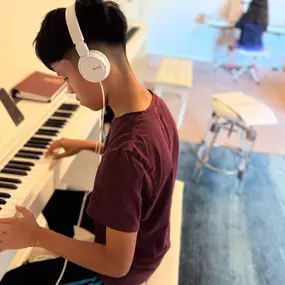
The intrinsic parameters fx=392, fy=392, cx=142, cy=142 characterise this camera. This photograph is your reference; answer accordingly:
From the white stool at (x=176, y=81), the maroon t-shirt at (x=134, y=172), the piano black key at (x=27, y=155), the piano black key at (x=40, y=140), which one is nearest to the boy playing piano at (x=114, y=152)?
the maroon t-shirt at (x=134, y=172)

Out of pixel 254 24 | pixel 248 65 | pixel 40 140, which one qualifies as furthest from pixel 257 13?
pixel 40 140

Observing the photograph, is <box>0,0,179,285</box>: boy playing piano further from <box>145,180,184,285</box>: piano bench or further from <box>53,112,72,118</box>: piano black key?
<box>53,112,72,118</box>: piano black key

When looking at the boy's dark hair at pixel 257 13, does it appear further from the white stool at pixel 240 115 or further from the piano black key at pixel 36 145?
the piano black key at pixel 36 145

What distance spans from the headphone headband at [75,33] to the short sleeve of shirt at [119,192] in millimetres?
228

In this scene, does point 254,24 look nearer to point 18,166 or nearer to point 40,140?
point 40,140

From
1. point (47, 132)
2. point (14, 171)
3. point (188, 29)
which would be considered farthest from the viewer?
point (188, 29)

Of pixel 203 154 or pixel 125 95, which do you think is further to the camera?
pixel 203 154

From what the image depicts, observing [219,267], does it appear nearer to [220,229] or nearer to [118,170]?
[220,229]

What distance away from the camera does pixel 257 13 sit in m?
4.54

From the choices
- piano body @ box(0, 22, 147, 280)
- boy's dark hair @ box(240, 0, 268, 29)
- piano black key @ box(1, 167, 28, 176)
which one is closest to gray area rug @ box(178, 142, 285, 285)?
piano body @ box(0, 22, 147, 280)

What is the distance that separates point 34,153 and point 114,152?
1.78 feet

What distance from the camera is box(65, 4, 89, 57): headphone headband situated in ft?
2.71

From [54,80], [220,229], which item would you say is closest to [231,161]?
[220,229]

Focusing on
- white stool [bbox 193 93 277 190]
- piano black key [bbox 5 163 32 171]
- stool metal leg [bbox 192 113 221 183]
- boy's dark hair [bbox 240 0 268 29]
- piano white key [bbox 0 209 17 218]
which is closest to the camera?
piano white key [bbox 0 209 17 218]
